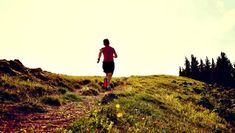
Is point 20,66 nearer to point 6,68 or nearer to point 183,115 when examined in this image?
point 6,68

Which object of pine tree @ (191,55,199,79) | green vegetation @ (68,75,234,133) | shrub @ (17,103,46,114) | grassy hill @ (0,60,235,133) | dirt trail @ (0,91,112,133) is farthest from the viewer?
pine tree @ (191,55,199,79)

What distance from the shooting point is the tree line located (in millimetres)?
116500

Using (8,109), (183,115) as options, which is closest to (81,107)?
(8,109)

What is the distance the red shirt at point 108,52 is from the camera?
19.9 m

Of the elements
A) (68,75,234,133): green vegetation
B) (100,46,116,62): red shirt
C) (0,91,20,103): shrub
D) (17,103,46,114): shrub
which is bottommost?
(68,75,234,133): green vegetation

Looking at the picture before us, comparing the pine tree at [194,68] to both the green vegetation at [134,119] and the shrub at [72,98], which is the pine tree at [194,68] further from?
the shrub at [72,98]

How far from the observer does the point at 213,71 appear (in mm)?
119875

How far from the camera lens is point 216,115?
92.4 ft

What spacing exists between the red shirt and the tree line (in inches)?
3881

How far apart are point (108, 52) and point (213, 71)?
344 ft

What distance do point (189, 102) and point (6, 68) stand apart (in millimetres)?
15270

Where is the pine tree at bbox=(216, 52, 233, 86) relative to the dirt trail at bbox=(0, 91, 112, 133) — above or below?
above

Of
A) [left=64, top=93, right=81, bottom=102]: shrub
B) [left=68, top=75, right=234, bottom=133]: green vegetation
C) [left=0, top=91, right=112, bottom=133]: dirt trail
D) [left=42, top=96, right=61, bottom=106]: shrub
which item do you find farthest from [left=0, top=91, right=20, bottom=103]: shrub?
[left=68, top=75, right=234, bottom=133]: green vegetation

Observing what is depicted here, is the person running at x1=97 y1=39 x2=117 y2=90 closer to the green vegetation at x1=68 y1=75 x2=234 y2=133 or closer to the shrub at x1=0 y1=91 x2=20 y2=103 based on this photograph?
the green vegetation at x1=68 y1=75 x2=234 y2=133
